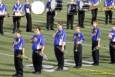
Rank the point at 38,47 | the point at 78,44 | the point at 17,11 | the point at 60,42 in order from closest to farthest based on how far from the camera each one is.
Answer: the point at 38,47 → the point at 60,42 → the point at 78,44 → the point at 17,11

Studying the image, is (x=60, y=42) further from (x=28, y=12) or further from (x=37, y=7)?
(x=28, y=12)

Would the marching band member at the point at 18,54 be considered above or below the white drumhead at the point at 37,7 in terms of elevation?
below

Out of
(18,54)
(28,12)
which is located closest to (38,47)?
(18,54)

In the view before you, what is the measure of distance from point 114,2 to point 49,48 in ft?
35.2

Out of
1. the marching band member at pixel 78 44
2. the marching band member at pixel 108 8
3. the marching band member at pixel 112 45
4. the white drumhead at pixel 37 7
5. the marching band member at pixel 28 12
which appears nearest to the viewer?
the marching band member at pixel 78 44

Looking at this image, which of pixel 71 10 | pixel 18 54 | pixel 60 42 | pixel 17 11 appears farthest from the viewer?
pixel 71 10

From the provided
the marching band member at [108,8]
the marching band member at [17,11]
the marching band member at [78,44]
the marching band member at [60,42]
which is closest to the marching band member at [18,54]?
the marching band member at [60,42]

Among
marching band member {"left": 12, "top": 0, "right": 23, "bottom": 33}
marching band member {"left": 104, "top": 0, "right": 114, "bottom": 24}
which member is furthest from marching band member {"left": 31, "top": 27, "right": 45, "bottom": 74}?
marching band member {"left": 104, "top": 0, "right": 114, "bottom": 24}

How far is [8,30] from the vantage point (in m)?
32.8

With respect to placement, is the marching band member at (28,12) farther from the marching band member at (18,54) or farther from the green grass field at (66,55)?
the marching band member at (18,54)

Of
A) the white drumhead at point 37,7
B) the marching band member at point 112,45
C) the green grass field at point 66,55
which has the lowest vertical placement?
the green grass field at point 66,55

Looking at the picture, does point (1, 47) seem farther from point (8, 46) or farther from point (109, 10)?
point (109, 10)

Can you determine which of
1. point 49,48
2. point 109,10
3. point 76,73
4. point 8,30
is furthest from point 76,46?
point 109,10

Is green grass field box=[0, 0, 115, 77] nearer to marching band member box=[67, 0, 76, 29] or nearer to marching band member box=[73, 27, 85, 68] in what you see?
marching band member box=[73, 27, 85, 68]
